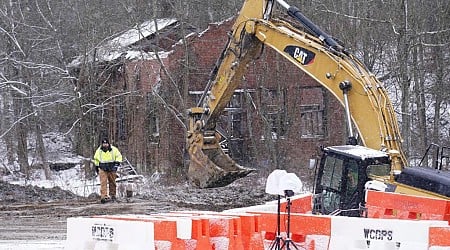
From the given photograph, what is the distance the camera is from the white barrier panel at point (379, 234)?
8.16m

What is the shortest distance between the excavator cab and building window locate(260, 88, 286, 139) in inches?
803

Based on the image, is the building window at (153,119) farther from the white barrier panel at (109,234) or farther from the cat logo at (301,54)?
the white barrier panel at (109,234)

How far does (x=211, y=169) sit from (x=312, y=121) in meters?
17.3

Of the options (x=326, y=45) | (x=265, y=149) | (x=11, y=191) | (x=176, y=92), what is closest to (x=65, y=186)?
(x=11, y=191)

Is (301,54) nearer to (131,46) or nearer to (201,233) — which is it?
(201,233)

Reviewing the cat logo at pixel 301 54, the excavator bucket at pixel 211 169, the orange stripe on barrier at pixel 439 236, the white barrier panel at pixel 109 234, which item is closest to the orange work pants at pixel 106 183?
the excavator bucket at pixel 211 169

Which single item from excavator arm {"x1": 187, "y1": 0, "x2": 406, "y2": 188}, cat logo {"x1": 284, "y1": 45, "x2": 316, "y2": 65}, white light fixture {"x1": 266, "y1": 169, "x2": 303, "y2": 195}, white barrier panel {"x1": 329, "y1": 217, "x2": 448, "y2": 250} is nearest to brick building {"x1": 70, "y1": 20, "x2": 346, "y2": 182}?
excavator arm {"x1": 187, "y1": 0, "x2": 406, "y2": 188}

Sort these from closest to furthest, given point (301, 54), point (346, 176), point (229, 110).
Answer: point (346, 176) < point (301, 54) < point (229, 110)

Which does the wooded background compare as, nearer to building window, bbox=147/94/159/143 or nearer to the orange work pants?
building window, bbox=147/94/159/143

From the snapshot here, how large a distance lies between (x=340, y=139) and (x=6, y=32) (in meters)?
14.3

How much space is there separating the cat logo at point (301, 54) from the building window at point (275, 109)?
56.3ft

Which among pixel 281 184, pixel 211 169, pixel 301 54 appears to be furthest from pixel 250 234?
pixel 211 169

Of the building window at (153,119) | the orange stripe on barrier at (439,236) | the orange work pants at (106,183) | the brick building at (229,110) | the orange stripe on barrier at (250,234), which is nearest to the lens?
the orange stripe on barrier at (439,236)

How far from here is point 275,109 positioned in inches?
1363
